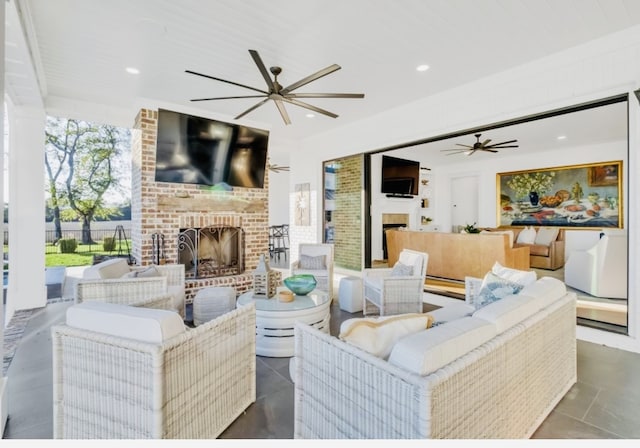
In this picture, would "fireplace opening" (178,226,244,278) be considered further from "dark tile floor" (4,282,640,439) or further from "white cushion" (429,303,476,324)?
"white cushion" (429,303,476,324)

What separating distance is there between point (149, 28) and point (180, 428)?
2.99 meters

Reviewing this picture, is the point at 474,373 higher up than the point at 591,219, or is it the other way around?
the point at 591,219

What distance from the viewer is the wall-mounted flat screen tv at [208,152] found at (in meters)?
4.35

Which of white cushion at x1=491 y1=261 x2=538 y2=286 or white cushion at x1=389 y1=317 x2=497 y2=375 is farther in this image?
white cushion at x1=491 y1=261 x2=538 y2=286

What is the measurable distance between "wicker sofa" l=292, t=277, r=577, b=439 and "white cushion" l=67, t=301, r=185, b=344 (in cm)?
61

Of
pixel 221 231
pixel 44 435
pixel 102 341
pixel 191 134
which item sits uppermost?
pixel 191 134

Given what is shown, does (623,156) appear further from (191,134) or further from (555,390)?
(191,134)

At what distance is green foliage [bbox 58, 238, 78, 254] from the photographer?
6.49 metres

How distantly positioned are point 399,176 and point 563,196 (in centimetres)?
360

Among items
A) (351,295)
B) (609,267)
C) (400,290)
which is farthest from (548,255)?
(351,295)

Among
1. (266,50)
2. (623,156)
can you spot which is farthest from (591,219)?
(266,50)

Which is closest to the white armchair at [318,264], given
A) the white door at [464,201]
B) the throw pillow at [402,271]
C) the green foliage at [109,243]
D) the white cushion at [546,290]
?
the throw pillow at [402,271]

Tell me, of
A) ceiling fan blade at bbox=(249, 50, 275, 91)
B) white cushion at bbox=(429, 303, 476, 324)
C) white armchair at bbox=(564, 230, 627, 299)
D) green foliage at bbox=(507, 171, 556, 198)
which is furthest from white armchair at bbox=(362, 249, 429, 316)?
green foliage at bbox=(507, 171, 556, 198)

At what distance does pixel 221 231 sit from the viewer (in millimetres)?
5059
